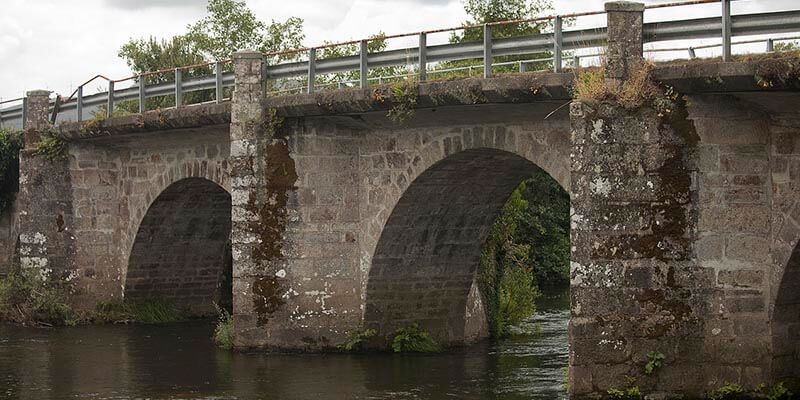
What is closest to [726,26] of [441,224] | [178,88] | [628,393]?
[628,393]

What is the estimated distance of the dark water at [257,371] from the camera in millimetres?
17500

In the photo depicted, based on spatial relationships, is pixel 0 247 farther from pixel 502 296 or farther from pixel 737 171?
pixel 737 171

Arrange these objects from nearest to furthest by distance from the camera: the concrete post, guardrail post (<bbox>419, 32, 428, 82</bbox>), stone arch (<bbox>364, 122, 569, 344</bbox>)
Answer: guardrail post (<bbox>419, 32, 428, 82</bbox>), stone arch (<bbox>364, 122, 569, 344</bbox>), the concrete post

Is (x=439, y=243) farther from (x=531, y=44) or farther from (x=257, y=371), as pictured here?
(x=531, y=44)

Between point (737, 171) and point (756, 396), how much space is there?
2491 millimetres

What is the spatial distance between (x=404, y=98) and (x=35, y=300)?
37.6 feet

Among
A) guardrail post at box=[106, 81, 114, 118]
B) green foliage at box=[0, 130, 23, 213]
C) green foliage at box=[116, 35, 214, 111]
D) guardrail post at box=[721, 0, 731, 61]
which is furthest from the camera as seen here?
green foliage at box=[116, 35, 214, 111]

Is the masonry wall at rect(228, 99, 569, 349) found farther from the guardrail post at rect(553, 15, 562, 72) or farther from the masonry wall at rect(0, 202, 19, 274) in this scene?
the masonry wall at rect(0, 202, 19, 274)

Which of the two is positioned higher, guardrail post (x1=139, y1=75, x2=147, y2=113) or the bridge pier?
guardrail post (x1=139, y1=75, x2=147, y2=113)

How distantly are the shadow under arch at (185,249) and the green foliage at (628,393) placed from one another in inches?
484

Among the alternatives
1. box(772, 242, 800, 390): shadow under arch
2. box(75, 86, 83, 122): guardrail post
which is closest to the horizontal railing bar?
box(772, 242, 800, 390): shadow under arch

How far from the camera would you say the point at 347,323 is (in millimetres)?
Result: 20719

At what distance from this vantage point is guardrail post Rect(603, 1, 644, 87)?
50.0ft

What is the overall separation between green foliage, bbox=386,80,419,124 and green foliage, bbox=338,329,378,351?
12.0 feet
